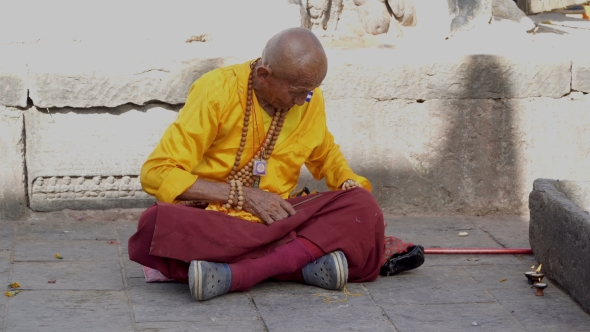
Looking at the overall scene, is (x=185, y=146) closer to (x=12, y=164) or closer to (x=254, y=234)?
(x=254, y=234)

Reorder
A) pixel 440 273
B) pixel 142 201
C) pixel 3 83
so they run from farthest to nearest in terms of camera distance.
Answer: pixel 142 201 < pixel 3 83 < pixel 440 273

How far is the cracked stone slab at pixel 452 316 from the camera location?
356 centimetres

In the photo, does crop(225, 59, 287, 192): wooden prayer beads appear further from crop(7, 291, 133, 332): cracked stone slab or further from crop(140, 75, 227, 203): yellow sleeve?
crop(7, 291, 133, 332): cracked stone slab

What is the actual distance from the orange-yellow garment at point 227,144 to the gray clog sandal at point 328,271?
0.33m

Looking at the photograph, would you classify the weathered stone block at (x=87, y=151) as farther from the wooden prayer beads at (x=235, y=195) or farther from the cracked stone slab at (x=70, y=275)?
the wooden prayer beads at (x=235, y=195)

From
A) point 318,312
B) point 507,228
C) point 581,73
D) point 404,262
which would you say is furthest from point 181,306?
point 581,73

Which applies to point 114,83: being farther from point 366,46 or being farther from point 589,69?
point 589,69

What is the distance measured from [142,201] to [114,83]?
693 millimetres

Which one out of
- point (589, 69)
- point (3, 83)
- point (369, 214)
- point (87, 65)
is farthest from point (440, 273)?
point (3, 83)

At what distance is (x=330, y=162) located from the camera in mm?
4273

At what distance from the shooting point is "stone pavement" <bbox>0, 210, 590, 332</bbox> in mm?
3541

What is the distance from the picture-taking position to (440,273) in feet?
14.1

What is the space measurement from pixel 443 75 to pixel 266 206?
1.77m

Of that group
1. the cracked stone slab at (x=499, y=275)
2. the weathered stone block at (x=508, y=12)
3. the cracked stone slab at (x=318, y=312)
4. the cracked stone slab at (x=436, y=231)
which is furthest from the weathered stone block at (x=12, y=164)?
the weathered stone block at (x=508, y=12)
